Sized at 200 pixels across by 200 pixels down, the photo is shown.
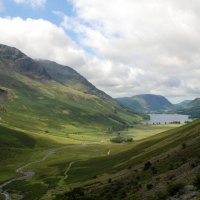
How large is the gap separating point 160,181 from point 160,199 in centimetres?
1321

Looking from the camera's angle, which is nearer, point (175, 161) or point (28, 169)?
point (175, 161)

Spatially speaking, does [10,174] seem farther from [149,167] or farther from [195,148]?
[195,148]

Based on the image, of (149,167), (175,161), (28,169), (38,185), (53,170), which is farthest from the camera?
(28,169)

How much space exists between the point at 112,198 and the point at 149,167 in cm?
2143

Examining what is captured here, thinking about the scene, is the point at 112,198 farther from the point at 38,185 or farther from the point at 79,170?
the point at 79,170

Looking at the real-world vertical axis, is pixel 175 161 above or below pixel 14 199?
above

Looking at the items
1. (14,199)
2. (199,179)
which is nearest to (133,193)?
(199,179)

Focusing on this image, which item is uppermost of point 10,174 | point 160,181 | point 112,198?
point 160,181

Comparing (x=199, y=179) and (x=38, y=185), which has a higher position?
(x=199, y=179)

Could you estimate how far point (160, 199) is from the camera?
156ft

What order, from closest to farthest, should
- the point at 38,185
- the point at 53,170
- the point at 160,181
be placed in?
the point at 160,181
the point at 38,185
the point at 53,170

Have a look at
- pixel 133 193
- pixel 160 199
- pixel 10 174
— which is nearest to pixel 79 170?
pixel 10 174

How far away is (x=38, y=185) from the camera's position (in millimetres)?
132250

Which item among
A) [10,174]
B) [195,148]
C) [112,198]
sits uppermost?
[195,148]
